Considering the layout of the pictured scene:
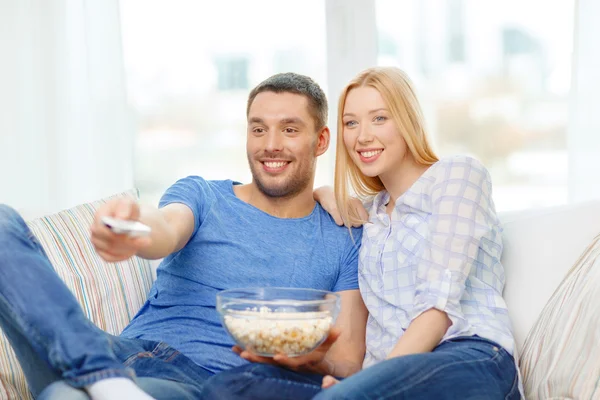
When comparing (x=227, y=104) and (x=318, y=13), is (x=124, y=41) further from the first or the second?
(x=318, y=13)

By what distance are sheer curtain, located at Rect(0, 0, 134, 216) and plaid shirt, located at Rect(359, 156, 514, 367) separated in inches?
60.6

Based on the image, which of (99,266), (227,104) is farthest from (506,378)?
(227,104)

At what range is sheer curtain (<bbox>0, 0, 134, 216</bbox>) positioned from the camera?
3.18m

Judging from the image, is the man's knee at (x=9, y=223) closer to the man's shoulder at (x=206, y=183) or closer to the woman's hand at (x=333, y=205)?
the man's shoulder at (x=206, y=183)

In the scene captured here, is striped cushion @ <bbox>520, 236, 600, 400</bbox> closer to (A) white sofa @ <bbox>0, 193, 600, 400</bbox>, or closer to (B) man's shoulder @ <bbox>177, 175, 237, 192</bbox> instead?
(A) white sofa @ <bbox>0, 193, 600, 400</bbox>

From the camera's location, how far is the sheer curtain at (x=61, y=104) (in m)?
3.18

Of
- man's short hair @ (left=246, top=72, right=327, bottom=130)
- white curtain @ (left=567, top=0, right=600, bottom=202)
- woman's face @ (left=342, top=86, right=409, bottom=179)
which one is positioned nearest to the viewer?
woman's face @ (left=342, top=86, right=409, bottom=179)

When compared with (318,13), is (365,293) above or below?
below

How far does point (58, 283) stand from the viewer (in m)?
1.61

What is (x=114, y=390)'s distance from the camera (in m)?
1.50

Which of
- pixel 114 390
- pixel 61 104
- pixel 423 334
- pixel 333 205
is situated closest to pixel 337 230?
pixel 333 205

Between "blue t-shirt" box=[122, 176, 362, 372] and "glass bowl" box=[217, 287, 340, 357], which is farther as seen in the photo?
"blue t-shirt" box=[122, 176, 362, 372]

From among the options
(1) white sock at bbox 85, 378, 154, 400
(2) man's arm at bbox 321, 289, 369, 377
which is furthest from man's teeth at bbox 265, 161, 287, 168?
(1) white sock at bbox 85, 378, 154, 400

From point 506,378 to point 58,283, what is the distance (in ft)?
3.22
